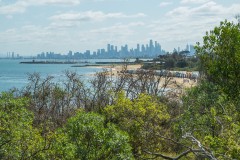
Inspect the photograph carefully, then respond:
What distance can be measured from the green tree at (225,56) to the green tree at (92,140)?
3709 millimetres

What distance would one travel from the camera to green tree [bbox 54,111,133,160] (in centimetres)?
1202

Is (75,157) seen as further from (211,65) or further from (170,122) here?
(170,122)

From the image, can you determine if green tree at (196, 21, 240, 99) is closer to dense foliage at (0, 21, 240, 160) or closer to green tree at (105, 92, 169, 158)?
dense foliage at (0, 21, 240, 160)

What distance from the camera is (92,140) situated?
1216 cm

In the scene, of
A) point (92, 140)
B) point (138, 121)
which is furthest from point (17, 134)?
point (138, 121)

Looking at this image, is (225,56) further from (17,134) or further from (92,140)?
(17,134)

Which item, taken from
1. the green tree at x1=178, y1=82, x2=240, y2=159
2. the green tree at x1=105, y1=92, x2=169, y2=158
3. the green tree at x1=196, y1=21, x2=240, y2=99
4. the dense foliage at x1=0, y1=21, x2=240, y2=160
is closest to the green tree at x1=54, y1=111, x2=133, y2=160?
the dense foliage at x1=0, y1=21, x2=240, y2=160

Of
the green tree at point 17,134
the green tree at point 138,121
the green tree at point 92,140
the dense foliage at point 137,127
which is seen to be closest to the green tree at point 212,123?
the dense foliage at point 137,127

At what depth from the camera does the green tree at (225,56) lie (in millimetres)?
12641

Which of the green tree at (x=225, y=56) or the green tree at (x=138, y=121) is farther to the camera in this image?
the green tree at (x=138, y=121)

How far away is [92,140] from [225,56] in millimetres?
4901

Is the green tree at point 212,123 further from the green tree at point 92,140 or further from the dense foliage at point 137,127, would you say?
the green tree at point 92,140

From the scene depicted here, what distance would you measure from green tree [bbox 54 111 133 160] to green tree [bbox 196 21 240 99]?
371cm

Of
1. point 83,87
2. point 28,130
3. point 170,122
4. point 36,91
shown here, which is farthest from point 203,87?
point 36,91
